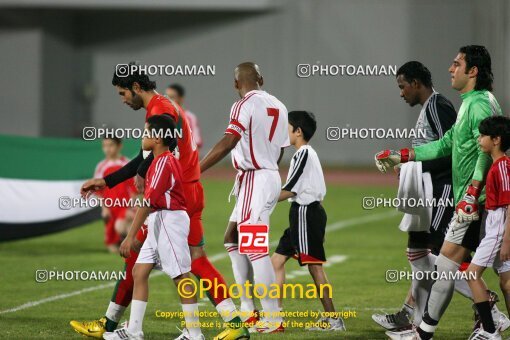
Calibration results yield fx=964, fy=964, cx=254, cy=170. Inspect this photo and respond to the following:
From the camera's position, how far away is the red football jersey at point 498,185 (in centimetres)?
681

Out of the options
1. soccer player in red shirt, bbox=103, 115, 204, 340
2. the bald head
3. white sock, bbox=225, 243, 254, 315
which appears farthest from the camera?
white sock, bbox=225, 243, 254, 315

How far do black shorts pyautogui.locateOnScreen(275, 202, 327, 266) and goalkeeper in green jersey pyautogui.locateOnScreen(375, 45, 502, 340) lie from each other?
1176mm

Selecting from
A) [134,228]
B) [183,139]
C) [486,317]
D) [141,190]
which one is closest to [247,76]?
[183,139]

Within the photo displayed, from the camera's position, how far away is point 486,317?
699cm

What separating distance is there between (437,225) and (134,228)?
241 centimetres

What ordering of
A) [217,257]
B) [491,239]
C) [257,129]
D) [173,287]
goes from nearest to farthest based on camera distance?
[491,239] < [257,129] < [173,287] < [217,257]

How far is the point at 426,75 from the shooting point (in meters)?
7.66

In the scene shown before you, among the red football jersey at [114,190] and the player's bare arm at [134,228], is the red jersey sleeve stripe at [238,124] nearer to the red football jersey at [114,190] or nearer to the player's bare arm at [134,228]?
the player's bare arm at [134,228]

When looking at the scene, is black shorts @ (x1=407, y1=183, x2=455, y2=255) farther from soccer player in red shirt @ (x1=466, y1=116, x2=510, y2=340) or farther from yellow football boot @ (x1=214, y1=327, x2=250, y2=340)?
yellow football boot @ (x1=214, y1=327, x2=250, y2=340)

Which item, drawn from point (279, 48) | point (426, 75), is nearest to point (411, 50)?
point (279, 48)

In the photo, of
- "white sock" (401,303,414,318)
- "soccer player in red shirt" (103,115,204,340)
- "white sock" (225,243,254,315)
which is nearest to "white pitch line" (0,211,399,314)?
"white sock" (225,243,254,315)

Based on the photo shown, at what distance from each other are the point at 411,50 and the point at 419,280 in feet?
91.4

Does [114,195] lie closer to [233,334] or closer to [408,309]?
[408,309]

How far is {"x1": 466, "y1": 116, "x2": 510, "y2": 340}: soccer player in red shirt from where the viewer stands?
22.4 ft
